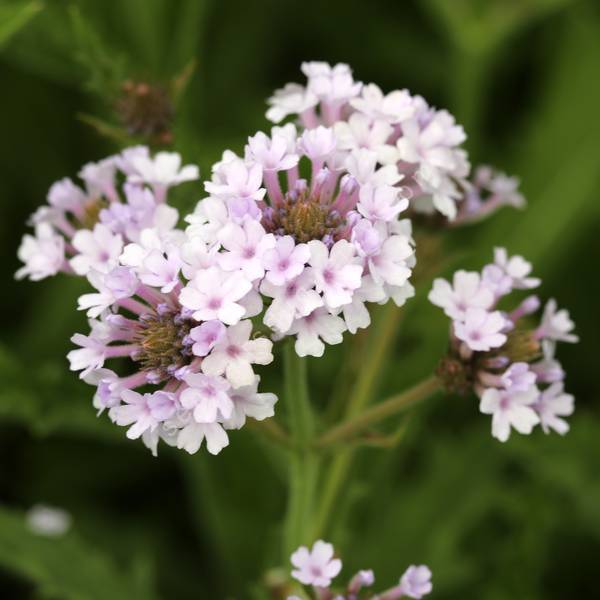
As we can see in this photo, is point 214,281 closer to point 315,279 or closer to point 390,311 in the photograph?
point 315,279

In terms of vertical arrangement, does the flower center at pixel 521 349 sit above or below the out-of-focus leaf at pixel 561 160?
below

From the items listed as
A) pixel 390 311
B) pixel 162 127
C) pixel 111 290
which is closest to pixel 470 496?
pixel 390 311

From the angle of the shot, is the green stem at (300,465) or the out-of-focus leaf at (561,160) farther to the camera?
the out-of-focus leaf at (561,160)

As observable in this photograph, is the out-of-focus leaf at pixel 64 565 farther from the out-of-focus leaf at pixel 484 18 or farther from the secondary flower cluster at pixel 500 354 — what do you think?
the out-of-focus leaf at pixel 484 18

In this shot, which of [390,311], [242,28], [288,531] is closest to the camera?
[288,531]

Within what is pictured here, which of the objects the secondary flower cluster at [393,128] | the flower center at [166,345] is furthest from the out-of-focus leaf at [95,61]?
the flower center at [166,345]

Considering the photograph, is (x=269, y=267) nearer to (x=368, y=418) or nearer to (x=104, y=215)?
(x=104, y=215)

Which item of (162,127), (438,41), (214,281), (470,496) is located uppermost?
(438,41)

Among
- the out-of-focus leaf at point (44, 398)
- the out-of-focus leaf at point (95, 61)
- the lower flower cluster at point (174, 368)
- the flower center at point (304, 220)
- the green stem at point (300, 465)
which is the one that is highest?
the out-of-focus leaf at point (95, 61)
